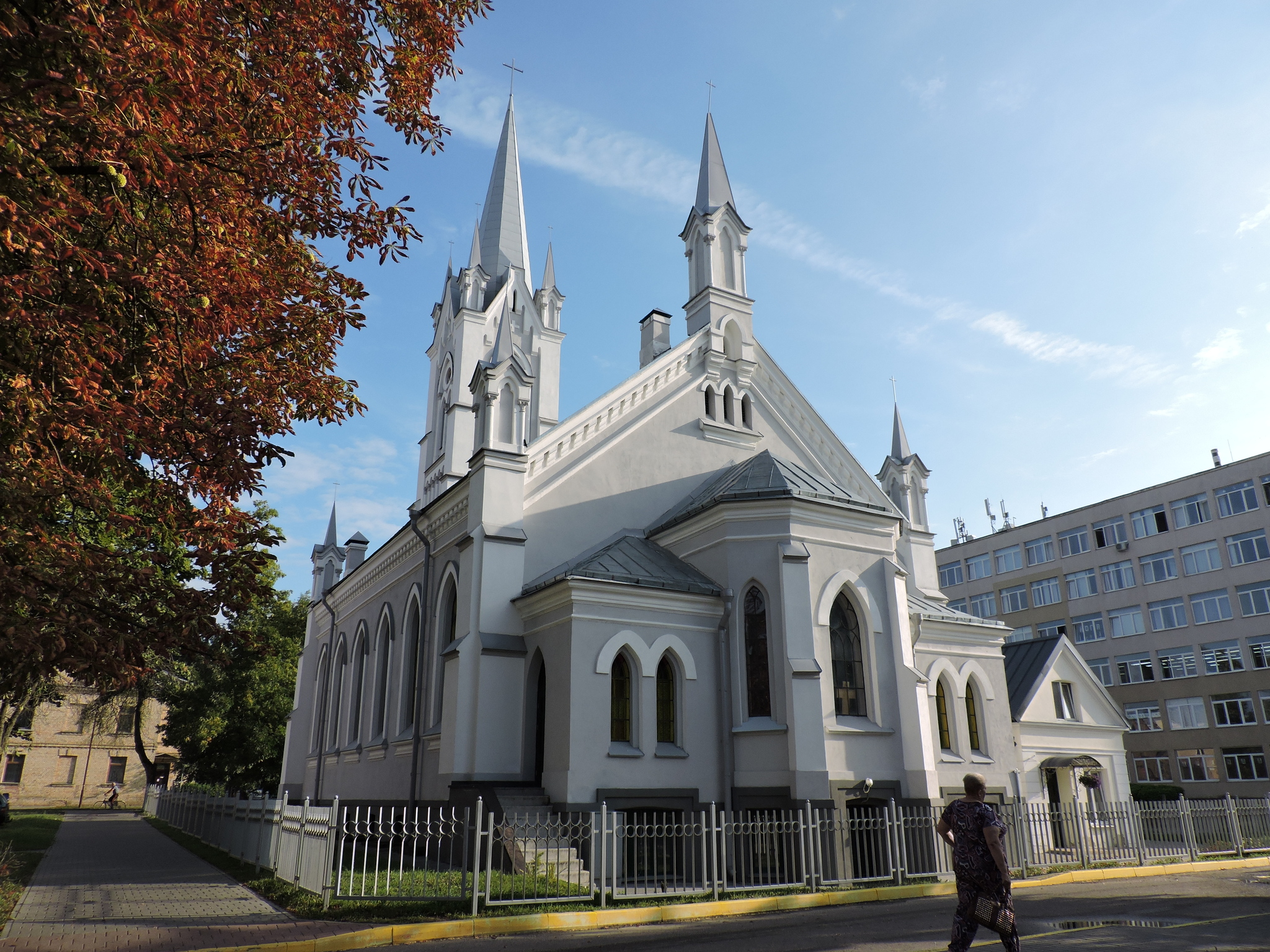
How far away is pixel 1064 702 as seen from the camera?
1105 inches

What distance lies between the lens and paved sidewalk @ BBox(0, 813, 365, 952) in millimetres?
9836

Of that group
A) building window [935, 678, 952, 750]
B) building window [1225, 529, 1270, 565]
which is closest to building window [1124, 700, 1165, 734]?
building window [1225, 529, 1270, 565]

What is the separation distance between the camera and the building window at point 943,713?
21.3 m

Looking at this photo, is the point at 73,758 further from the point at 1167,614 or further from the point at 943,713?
the point at 1167,614

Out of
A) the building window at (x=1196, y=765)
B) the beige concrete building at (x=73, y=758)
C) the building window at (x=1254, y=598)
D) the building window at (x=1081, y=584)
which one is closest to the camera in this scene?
the building window at (x=1254, y=598)

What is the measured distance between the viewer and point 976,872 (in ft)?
26.3

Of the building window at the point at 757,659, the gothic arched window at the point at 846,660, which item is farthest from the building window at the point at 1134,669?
the building window at the point at 757,659

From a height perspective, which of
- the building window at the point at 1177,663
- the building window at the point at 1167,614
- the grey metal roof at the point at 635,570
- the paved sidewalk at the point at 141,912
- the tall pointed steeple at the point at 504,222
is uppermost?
the tall pointed steeple at the point at 504,222

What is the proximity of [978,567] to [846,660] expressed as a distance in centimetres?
4985

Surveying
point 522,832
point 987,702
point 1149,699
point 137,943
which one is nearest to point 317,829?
point 137,943

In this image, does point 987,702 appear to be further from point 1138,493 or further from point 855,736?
point 1138,493

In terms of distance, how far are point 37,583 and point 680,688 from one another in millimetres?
12449

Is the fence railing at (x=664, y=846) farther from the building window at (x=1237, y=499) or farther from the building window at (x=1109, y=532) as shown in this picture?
the building window at (x=1109, y=532)

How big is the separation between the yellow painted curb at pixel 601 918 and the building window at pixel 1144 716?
39535 millimetres
